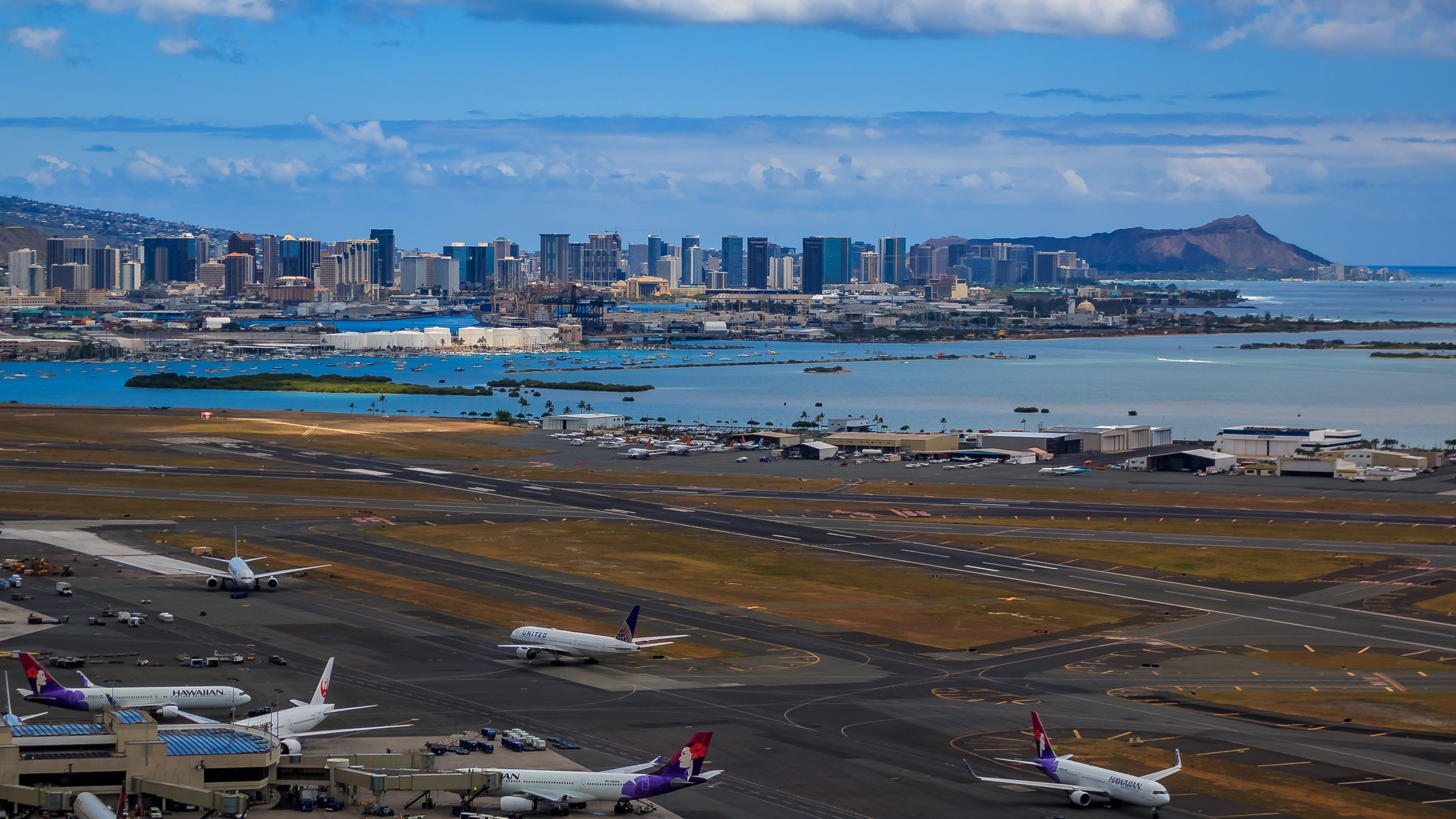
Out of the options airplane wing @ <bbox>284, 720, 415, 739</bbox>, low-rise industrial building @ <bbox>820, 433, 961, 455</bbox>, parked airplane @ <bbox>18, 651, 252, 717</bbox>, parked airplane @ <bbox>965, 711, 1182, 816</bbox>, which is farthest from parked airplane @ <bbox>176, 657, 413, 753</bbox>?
low-rise industrial building @ <bbox>820, 433, 961, 455</bbox>

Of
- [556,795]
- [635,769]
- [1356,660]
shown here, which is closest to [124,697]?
[556,795]

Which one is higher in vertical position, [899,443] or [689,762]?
[689,762]

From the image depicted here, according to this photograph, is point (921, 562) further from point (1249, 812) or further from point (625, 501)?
point (1249, 812)

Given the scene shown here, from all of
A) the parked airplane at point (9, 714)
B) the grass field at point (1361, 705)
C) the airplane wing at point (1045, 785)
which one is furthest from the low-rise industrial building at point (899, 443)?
the airplane wing at point (1045, 785)

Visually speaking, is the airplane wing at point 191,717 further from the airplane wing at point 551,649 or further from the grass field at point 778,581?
the grass field at point 778,581

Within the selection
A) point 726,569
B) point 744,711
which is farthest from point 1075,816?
point 726,569

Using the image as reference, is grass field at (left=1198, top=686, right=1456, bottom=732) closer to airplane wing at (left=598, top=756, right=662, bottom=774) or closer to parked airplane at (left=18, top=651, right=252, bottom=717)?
airplane wing at (left=598, top=756, right=662, bottom=774)

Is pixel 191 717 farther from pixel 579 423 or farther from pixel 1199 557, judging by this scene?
pixel 579 423

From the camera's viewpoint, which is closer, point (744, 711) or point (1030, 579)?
point (744, 711)
